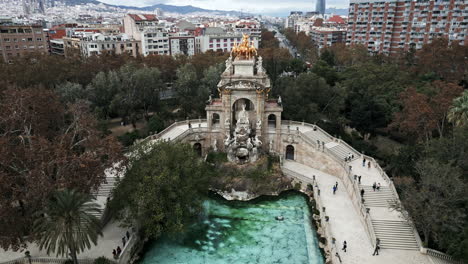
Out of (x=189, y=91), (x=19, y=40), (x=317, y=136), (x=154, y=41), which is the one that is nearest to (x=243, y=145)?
(x=317, y=136)

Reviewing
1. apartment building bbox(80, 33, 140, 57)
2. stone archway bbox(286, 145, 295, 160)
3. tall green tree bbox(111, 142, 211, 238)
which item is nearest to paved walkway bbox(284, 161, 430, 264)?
stone archway bbox(286, 145, 295, 160)

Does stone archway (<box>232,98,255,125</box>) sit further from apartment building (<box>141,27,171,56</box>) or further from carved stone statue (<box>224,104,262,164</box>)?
apartment building (<box>141,27,171,56</box>)

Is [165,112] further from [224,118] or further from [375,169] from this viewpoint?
[375,169]

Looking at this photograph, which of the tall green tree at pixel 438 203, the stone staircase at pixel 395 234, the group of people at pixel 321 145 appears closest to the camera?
the tall green tree at pixel 438 203

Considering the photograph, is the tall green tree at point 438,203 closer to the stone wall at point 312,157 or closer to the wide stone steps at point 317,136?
the stone wall at point 312,157

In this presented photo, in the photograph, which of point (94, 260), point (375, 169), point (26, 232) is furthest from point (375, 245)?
point (26, 232)

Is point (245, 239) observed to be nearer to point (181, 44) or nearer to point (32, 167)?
point (32, 167)

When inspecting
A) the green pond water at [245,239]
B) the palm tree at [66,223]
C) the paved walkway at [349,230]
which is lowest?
the green pond water at [245,239]

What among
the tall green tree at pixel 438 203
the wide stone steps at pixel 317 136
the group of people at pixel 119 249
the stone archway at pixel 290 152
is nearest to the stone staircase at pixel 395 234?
the tall green tree at pixel 438 203
